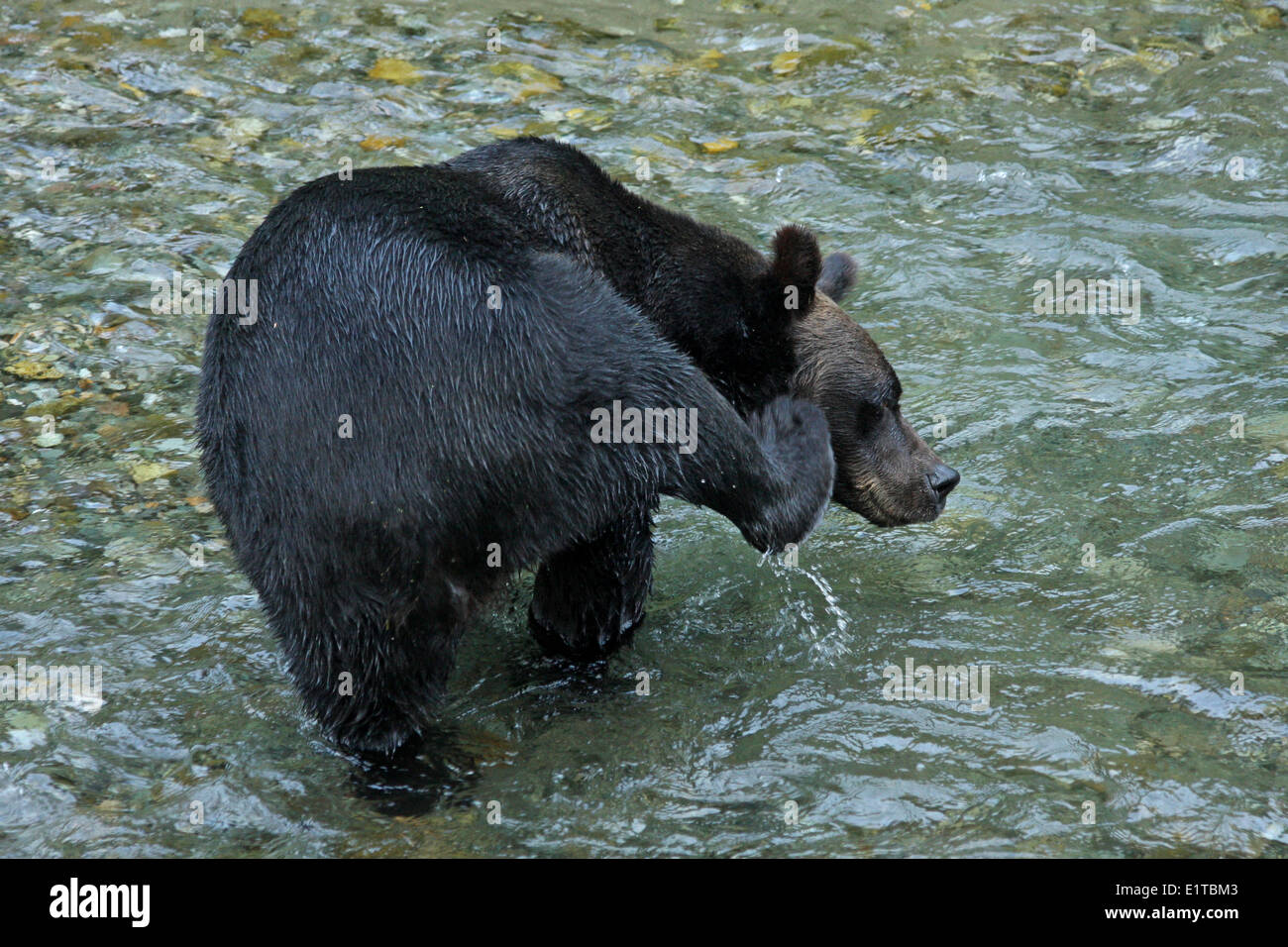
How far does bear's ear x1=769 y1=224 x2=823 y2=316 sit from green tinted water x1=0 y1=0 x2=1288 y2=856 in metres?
1.25

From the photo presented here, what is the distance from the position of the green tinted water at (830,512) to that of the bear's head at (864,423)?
46 centimetres

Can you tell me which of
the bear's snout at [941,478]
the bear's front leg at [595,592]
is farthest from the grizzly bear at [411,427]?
the bear's snout at [941,478]

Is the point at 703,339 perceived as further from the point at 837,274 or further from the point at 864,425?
the point at 837,274

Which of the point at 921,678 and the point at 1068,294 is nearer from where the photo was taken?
the point at 921,678

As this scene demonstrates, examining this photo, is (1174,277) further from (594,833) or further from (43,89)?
(43,89)

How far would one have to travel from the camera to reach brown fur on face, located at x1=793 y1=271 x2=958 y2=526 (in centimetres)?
502

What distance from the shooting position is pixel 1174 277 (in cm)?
769

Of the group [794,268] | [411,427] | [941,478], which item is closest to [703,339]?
[794,268]

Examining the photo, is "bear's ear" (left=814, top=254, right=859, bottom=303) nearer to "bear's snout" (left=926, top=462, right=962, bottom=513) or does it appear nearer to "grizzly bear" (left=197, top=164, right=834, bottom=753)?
"bear's snout" (left=926, top=462, right=962, bottom=513)

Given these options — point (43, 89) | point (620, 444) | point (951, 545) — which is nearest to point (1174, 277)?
point (951, 545)

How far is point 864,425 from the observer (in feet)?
16.9

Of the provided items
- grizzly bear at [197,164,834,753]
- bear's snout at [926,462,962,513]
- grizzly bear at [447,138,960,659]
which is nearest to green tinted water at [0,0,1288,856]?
grizzly bear at [447,138,960,659]

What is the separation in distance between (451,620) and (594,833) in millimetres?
769

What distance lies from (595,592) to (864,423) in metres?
1.18
